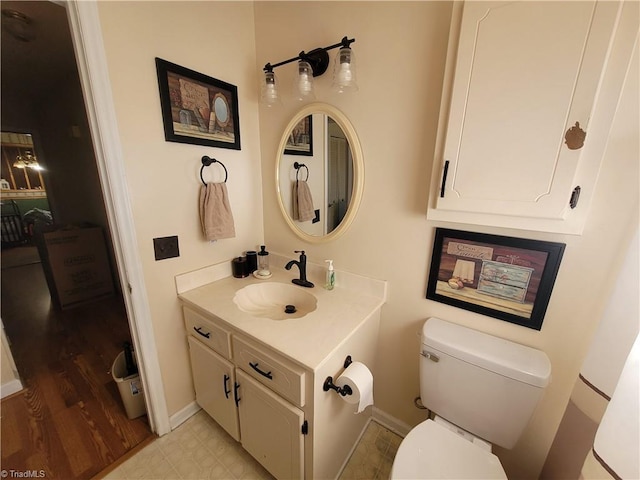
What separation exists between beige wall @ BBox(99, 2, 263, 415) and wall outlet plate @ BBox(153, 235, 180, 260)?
0.02m

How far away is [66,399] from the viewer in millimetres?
1602

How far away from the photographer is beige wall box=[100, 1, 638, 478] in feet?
2.88

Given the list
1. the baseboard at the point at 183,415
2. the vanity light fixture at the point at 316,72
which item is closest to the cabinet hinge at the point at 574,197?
the vanity light fixture at the point at 316,72

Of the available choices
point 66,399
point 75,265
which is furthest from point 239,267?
point 75,265

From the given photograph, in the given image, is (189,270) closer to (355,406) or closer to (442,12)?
(355,406)

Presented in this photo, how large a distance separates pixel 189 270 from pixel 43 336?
202 centimetres

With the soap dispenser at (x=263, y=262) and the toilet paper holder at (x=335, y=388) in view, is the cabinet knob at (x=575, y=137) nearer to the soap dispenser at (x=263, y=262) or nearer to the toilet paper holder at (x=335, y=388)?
the toilet paper holder at (x=335, y=388)

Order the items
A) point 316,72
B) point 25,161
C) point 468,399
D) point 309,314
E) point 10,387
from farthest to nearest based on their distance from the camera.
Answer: point 25,161 → point 10,387 → point 316,72 → point 309,314 → point 468,399

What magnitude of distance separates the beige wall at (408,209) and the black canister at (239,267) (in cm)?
44

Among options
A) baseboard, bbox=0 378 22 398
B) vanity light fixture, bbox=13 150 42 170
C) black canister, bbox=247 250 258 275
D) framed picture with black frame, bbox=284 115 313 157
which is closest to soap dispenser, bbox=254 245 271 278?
black canister, bbox=247 250 258 275

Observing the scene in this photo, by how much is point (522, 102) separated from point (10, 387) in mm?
3118

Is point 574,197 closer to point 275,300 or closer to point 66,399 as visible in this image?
point 275,300

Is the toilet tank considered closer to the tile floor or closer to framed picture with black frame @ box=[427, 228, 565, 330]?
framed picture with black frame @ box=[427, 228, 565, 330]

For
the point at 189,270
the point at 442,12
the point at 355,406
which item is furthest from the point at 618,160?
the point at 189,270
